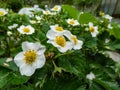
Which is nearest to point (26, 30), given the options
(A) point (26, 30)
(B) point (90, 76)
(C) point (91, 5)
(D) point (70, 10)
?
(A) point (26, 30)

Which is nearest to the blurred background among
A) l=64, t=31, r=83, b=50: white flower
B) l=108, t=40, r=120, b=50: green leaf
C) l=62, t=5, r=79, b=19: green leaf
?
l=62, t=5, r=79, b=19: green leaf

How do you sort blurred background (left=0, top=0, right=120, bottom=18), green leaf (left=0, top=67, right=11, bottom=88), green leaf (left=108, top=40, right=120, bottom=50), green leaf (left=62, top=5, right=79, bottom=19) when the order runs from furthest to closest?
blurred background (left=0, top=0, right=120, bottom=18) < green leaf (left=62, top=5, right=79, bottom=19) < green leaf (left=108, top=40, right=120, bottom=50) < green leaf (left=0, top=67, right=11, bottom=88)

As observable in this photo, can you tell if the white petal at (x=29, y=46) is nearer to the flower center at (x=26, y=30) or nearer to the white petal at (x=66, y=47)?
the white petal at (x=66, y=47)

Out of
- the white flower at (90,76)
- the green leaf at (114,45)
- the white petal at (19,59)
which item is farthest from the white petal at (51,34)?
the green leaf at (114,45)

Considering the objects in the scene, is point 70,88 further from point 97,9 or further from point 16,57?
point 97,9

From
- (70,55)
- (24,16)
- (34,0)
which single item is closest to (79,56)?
(70,55)

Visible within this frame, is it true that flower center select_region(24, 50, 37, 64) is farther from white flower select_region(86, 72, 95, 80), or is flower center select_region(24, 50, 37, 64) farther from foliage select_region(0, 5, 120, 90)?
white flower select_region(86, 72, 95, 80)
